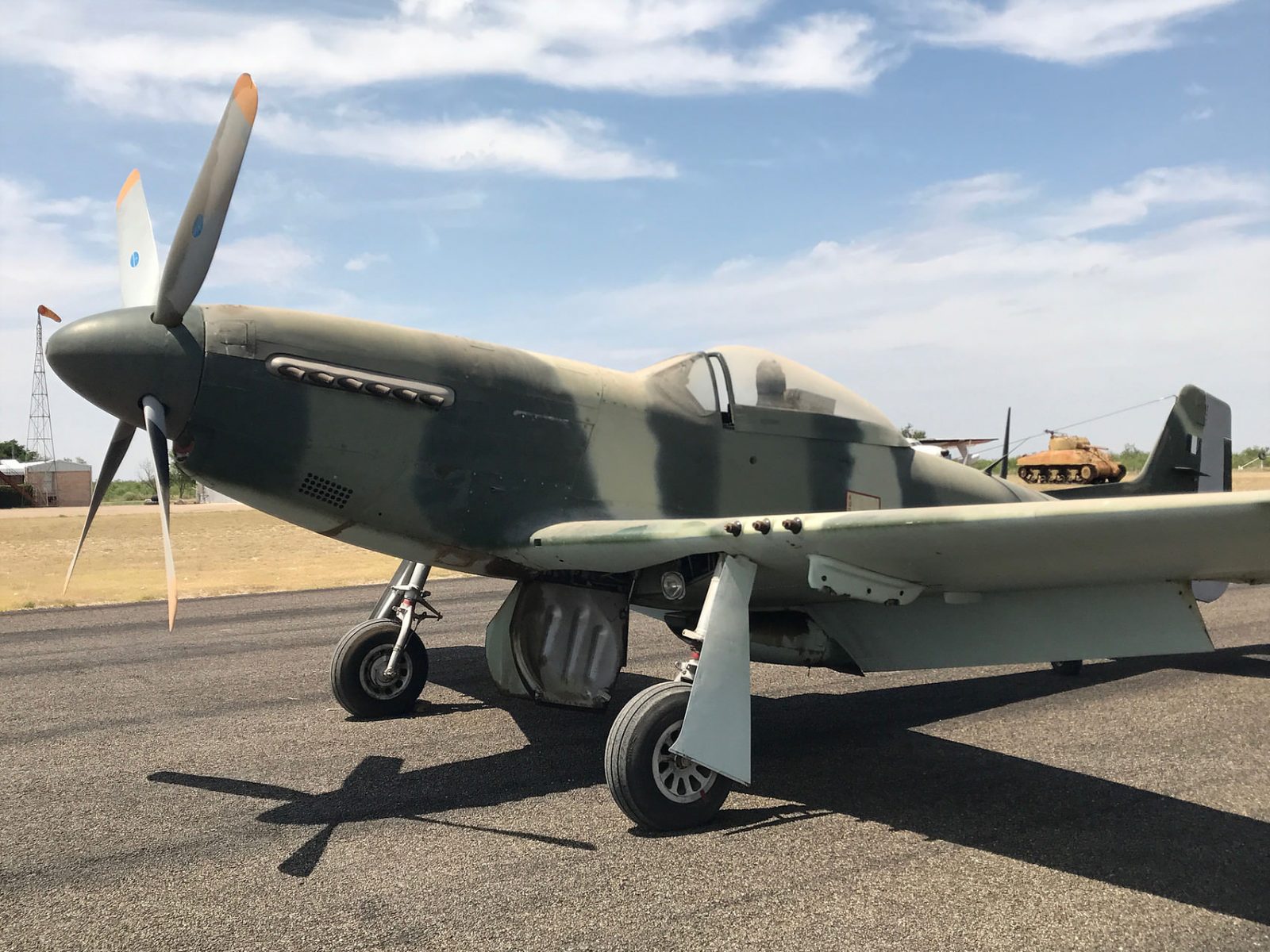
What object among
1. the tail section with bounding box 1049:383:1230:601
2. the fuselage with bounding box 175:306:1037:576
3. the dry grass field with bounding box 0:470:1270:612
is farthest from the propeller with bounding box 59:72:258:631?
the dry grass field with bounding box 0:470:1270:612

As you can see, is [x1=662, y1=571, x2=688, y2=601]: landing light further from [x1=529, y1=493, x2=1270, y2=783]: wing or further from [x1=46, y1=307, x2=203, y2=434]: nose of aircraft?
[x1=46, y1=307, x2=203, y2=434]: nose of aircraft

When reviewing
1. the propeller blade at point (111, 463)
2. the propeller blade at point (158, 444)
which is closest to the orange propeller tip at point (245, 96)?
the propeller blade at point (158, 444)

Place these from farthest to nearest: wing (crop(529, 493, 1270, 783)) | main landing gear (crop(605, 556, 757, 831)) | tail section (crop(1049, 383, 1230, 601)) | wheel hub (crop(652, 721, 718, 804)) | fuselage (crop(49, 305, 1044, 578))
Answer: tail section (crop(1049, 383, 1230, 601)), fuselage (crop(49, 305, 1044, 578)), wheel hub (crop(652, 721, 718, 804)), main landing gear (crop(605, 556, 757, 831)), wing (crop(529, 493, 1270, 783))

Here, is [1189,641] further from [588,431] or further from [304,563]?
[304,563]

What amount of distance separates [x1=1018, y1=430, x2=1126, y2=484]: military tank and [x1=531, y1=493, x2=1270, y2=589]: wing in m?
46.0

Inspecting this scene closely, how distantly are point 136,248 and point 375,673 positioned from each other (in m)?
3.42

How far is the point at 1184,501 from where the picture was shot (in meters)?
3.86

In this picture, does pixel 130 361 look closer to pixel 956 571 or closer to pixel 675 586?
pixel 675 586

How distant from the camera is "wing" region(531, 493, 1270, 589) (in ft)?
Answer: 13.1

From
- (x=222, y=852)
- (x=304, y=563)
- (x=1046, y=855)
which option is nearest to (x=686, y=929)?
(x=1046, y=855)

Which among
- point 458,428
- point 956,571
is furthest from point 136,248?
point 956,571

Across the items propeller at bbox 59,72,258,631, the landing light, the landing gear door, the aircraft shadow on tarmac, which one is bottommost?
the aircraft shadow on tarmac

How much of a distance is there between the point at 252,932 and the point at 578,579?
10.3ft

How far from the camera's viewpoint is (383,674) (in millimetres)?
6934
